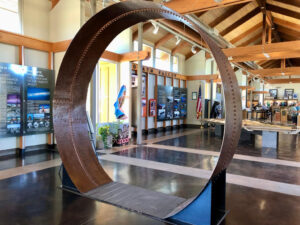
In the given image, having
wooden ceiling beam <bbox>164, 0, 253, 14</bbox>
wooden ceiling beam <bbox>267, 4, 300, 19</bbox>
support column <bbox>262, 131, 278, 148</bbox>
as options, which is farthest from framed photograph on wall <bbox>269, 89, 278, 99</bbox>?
wooden ceiling beam <bbox>164, 0, 253, 14</bbox>

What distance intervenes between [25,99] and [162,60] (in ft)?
23.8

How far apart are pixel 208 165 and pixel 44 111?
452 cm

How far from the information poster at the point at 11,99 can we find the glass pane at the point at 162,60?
6.67m

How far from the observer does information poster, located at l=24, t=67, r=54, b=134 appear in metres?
5.92

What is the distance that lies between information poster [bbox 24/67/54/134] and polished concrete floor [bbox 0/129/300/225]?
0.76 meters

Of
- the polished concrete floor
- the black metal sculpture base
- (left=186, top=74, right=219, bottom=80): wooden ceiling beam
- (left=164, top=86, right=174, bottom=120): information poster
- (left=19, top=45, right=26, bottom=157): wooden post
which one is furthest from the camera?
(left=186, top=74, right=219, bottom=80): wooden ceiling beam

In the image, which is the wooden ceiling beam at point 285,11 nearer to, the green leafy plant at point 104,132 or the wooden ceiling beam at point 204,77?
the wooden ceiling beam at point 204,77

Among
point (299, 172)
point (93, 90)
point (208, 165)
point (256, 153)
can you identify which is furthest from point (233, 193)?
point (93, 90)

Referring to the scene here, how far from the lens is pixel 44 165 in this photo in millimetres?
4754

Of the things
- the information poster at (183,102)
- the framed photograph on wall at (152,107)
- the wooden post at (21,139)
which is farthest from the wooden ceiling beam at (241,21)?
the wooden post at (21,139)

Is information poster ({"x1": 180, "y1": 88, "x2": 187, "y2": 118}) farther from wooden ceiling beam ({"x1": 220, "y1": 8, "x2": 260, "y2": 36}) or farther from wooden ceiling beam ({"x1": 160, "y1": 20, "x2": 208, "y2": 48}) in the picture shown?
wooden ceiling beam ({"x1": 160, "y1": 20, "x2": 208, "y2": 48})

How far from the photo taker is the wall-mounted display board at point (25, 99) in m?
5.48

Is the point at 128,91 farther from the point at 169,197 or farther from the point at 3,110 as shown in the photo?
the point at 169,197

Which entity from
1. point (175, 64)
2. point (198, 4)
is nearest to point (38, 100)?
point (198, 4)
